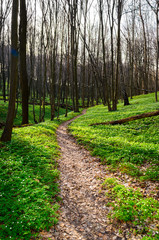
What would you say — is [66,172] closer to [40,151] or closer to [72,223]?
[40,151]

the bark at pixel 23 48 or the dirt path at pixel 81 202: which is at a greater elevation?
the bark at pixel 23 48

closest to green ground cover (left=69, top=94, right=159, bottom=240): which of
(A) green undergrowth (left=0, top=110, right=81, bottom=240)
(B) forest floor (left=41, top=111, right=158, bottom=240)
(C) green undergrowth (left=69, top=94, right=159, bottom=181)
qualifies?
(C) green undergrowth (left=69, top=94, right=159, bottom=181)

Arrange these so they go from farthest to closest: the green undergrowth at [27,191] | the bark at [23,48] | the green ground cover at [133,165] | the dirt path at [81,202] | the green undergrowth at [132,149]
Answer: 1. the bark at [23,48]
2. the green undergrowth at [132,149]
3. the green ground cover at [133,165]
4. the dirt path at [81,202]
5. the green undergrowth at [27,191]

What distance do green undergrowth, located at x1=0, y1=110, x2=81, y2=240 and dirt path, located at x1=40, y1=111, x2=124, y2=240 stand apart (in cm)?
35

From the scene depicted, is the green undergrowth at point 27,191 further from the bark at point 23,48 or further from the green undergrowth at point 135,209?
the bark at point 23,48

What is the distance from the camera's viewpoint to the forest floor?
13.8ft

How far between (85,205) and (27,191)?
204 cm

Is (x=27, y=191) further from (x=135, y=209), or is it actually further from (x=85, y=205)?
(x=135, y=209)

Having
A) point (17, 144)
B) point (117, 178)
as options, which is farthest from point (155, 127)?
point (17, 144)

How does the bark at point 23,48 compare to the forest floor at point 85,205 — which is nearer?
the forest floor at point 85,205

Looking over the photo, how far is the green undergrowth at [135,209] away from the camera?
4195 mm

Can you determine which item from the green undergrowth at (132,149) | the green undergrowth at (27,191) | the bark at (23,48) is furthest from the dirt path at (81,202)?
the bark at (23,48)

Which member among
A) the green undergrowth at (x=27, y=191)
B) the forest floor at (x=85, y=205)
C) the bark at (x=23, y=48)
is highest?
the bark at (x=23, y=48)

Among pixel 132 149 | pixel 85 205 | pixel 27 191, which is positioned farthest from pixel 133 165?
pixel 27 191
